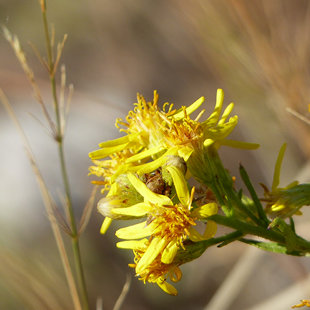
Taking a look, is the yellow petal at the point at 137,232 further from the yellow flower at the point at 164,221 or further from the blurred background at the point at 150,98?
the blurred background at the point at 150,98

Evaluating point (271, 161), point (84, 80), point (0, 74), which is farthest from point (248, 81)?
point (84, 80)

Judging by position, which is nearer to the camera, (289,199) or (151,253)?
(151,253)

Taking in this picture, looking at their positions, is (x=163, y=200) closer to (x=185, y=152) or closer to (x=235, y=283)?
(x=185, y=152)

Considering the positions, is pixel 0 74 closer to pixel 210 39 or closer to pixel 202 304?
pixel 210 39

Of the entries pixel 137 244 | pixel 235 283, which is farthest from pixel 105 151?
pixel 235 283

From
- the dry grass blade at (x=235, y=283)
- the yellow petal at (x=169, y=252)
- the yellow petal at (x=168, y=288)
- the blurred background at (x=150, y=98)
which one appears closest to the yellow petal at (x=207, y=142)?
the yellow petal at (x=169, y=252)
